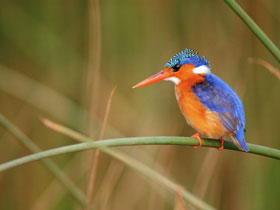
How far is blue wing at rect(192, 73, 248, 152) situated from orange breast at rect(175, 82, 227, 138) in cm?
2

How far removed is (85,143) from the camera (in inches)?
45.1

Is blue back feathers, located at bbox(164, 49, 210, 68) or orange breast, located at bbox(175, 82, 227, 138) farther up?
blue back feathers, located at bbox(164, 49, 210, 68)

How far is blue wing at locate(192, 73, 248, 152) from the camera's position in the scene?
170 cm

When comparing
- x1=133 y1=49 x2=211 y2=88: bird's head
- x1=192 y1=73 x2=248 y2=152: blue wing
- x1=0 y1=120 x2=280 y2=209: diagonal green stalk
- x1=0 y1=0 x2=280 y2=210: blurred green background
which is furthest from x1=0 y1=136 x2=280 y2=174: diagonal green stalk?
x1=0 y1=0 x2=280 y2=210: blurred green background

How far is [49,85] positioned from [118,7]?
745mm

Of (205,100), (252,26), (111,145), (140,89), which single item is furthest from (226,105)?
(140,89)

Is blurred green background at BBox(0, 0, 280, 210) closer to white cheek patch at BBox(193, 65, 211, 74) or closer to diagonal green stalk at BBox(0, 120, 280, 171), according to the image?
white cheek patch at BBox(193, 65, 211, 74)

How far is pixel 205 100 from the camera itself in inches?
69.7

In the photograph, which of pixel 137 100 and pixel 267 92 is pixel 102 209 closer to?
pixel 137 100

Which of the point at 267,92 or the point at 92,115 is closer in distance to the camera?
the point at 92,115

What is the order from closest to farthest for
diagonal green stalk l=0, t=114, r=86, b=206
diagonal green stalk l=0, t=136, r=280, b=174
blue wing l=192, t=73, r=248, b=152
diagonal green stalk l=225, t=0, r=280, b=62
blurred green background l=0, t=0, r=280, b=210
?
diagonal green stalk l=0, t=136, r=280, b=174, diagonal green stalk l=225, t=0, r=280, b=62, diagonal green stalk l=0, t=114, r=86, b=206, blue wing l=192, t=73, r=248, b=152, blurred green background l=0, t=0, r=280, b=210

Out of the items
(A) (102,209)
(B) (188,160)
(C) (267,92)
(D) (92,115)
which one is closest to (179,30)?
(C) (267,92)

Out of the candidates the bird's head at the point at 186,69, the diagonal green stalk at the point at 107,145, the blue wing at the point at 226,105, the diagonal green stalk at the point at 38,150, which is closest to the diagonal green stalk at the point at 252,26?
the diagonal green stalk at the point at 107,145

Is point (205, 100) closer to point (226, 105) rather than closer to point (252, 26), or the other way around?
point (226, 105)
